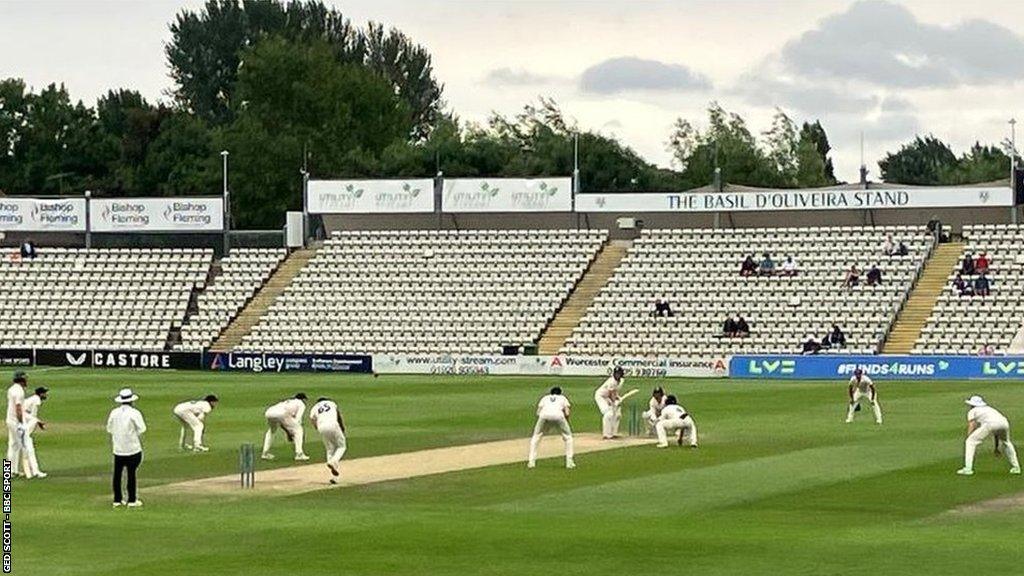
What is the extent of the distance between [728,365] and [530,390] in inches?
483

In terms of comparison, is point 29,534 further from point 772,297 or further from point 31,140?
point 31,140

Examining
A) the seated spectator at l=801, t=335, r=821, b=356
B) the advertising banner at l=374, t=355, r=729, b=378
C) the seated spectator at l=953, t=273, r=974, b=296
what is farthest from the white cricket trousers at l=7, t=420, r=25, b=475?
the seated spectator at l=953, t=273, r=974, b=296

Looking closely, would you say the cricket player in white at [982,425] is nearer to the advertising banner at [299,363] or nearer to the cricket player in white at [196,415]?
the cricket player in white at [196,415]

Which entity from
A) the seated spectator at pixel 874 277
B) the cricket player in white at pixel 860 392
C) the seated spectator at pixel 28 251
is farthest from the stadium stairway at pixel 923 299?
the seated spectator at pixel 28 251

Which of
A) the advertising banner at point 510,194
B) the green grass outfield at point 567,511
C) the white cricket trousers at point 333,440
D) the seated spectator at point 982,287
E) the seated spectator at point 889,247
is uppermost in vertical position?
the advertising banner at point 510,194

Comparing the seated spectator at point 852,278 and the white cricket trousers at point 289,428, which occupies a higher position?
the seated spectator at point 852,278

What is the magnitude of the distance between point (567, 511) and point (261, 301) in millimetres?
61544

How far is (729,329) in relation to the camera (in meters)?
79.9

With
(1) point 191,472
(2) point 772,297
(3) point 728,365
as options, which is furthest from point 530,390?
(1) point 191,472

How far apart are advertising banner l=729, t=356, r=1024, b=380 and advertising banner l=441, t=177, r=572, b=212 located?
821 inches

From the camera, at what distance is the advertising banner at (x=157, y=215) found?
9556 cm

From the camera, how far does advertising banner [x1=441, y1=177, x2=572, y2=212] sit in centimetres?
9269

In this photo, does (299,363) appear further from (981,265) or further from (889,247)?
(981,265)

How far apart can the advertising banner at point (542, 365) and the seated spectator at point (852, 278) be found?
9309 millimetres
